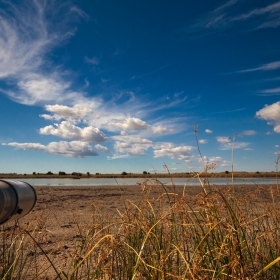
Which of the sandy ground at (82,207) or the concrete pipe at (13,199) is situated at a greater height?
→ the concrete pipe at (13,199)

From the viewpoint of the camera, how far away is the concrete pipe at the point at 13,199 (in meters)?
2.28

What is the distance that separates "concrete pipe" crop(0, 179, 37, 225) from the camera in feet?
7.48

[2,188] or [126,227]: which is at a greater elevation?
[2,188]

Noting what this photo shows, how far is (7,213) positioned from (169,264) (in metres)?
1.32

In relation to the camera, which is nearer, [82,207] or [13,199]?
[13,199]

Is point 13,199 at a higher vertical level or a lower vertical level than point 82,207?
higher

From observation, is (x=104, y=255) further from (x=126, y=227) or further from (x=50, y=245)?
(x=50, y=245)

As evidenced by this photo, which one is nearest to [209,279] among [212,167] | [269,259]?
[212,167]

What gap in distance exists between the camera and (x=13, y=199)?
2.41 meters

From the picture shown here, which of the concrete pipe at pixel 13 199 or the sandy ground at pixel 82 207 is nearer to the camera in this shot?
the concrete pipe at pixel 13 199

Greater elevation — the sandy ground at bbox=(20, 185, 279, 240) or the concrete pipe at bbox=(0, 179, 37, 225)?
the concrete pipe at bbox=(0, 179, 37, 225)

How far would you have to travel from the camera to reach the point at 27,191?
266 centimetres

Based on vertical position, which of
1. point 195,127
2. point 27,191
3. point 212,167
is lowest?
point 27,191

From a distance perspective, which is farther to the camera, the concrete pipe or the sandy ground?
the sandy ground
